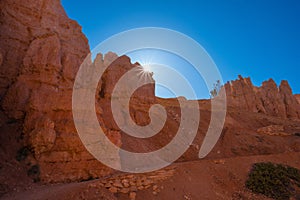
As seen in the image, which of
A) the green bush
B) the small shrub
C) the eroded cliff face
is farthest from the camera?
the eroded cliff face

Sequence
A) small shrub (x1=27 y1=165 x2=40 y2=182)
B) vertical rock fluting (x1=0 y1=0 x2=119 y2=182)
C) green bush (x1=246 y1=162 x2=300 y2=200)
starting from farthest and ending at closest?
green bush (x1=246 y1=162 x2=300 y2=200), vertical rock fluting (x1=0 y1=0 x2=119 y2=182), small shrub (x1=27 y1=165 x2=40 y2=182)

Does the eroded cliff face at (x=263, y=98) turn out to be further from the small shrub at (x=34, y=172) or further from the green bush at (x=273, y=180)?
the small shrub at (x=34, y=172)

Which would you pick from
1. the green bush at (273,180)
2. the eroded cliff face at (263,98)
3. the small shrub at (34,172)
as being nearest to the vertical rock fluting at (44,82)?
the small shrub at (34,172)

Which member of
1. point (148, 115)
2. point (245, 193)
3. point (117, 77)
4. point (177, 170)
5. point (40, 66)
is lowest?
point (245, 193)

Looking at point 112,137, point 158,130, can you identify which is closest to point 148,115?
point 158,130

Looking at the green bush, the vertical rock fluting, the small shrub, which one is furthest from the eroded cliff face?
the small shrub

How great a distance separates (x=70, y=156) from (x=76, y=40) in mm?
11695

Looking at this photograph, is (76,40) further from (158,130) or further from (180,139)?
(180,139)

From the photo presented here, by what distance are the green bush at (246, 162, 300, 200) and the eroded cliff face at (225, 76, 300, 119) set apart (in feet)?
100

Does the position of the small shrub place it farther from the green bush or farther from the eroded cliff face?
the eroded cliff face

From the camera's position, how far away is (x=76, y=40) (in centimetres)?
1780

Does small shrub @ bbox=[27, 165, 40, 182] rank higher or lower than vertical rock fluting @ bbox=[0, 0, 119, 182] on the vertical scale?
lower

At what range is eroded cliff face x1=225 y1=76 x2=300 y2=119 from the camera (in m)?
42.5

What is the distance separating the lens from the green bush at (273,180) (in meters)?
10.4
